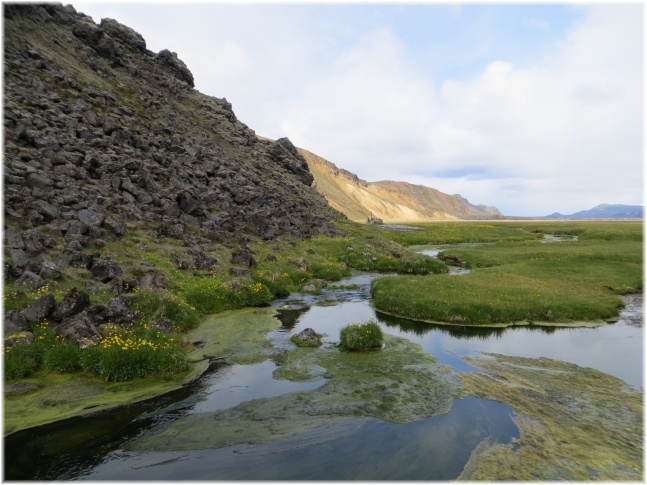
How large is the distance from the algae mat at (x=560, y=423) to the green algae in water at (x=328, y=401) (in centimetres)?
234

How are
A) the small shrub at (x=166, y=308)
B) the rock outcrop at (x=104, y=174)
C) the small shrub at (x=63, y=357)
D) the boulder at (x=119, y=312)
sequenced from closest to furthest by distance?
the small shrub at (x=63, y=357)
the boulder at (x=119, y=312)
the small shrub at (x=166, y=308)
the rock outcrop at (x=104, y=174)

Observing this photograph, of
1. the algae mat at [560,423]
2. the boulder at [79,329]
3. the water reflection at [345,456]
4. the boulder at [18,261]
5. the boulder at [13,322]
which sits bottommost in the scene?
the algae mat at [560,423]

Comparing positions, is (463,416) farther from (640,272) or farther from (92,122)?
(92,122)

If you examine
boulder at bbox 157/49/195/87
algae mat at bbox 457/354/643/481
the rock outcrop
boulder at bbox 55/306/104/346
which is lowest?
algae mat at bbox 457/354/643/481

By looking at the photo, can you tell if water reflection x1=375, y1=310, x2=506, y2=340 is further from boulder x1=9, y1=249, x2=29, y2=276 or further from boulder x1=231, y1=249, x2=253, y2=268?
boulder x1=9, y1=249, x2=29, y2=276

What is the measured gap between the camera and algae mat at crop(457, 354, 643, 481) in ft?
38.4

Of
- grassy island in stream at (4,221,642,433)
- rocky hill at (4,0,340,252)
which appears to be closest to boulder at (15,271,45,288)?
grassy island in stream at (4,221,642,433)

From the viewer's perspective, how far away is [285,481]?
11.4 meters

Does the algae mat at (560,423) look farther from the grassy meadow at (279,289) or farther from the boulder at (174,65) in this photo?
the boulder at (174,65)

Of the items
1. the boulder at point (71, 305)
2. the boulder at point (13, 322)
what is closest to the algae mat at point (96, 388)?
the boulder at point (13, 322)

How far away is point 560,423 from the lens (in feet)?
47.2

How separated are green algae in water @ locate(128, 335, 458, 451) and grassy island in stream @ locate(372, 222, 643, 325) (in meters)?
9.74

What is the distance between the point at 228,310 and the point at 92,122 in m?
30.5

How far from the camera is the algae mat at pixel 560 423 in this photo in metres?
11.7
